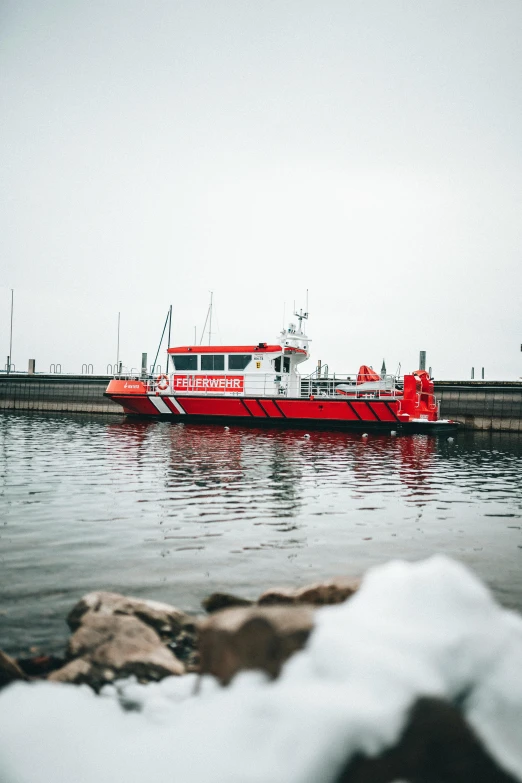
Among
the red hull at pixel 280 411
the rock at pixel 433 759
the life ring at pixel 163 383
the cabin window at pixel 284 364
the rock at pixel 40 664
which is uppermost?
the cabin window at pixel 284 364

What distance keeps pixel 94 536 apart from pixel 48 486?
3.42m

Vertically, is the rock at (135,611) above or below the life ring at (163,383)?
below

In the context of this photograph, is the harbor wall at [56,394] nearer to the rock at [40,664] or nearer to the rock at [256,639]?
the rock at [40,664]

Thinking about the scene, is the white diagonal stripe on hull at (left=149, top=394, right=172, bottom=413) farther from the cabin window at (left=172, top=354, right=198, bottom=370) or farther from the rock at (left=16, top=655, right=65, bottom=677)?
the rock at (left=16, top=655, right=65, bottom=677)

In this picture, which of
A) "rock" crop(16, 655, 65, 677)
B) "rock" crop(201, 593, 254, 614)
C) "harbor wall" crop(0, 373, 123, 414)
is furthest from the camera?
"harbor wall" crop(0, 373, 123, 414)

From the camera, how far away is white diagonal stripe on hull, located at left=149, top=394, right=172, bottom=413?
2584 centimetres

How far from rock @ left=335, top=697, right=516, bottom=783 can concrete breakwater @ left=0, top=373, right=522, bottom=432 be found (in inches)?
1022

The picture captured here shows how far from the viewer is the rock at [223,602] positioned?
462cm

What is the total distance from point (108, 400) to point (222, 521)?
2898 cm

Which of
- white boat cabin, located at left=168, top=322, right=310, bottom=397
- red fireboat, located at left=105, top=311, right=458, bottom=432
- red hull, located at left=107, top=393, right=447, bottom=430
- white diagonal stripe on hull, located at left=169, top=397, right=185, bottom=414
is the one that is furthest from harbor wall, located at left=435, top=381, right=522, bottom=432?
white diagonal stripe on hull, located at left=169, top=397, right=185, bottom=414

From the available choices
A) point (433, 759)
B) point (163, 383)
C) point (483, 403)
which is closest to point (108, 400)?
point (163, 383)

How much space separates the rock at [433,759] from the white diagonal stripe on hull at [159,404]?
23.8 m

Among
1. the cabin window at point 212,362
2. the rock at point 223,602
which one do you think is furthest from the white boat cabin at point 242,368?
the rock at point 223,602

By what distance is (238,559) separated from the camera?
19.9 feet
